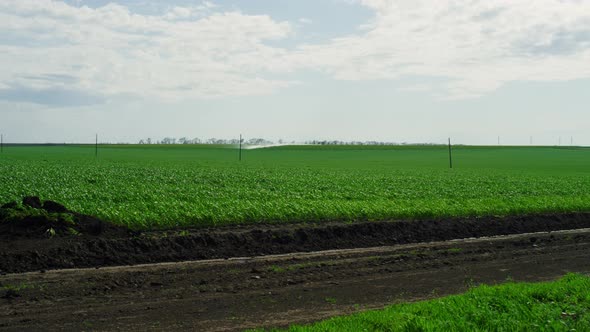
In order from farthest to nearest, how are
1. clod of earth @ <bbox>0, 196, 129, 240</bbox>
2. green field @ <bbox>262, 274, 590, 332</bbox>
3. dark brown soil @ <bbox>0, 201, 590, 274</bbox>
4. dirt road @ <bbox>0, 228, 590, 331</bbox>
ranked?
clod of earth @ <bbox>0, 196, 129, 240</bbox>
dark brown soil @ <bbox>0, 201, 590, 274</bbox>
dirt road @ <bbox>0, 228, 590, 331</bbox>
green field @ <bbox>262, 274, 590, 332</bbox>

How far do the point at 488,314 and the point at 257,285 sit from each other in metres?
4.52

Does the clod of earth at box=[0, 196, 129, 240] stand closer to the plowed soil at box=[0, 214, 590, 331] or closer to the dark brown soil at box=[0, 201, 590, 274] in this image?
the dark brown soil at box=[0, 201, 590, 274]

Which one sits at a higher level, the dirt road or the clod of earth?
the clod of earth

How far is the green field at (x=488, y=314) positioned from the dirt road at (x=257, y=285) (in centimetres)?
88

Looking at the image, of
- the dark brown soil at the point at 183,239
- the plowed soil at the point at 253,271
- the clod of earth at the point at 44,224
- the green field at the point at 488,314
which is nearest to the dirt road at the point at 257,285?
the plowed soil at the point at 253,271

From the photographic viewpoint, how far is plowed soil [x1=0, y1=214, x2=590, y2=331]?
8828 mm

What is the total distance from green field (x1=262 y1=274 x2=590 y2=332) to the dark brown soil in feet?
22.5

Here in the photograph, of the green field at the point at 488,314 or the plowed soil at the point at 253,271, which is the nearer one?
the green field at the point at 488,314

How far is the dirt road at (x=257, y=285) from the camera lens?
8578 mm

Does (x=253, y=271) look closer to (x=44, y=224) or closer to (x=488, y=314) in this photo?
(x=488, y=314)

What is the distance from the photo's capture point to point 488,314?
8344mm

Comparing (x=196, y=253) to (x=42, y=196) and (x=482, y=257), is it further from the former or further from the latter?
(x=42, y=196)

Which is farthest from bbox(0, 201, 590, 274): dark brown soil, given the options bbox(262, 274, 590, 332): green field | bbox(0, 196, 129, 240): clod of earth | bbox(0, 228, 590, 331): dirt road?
bbox(262, 274, 590, 332): green field

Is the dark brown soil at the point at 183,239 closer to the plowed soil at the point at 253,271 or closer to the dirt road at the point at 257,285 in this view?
the plowed soil at the point at 253,271
